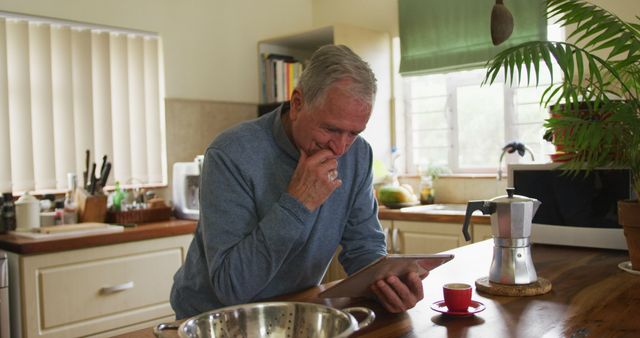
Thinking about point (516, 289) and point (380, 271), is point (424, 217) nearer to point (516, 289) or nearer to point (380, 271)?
point (516, 289)

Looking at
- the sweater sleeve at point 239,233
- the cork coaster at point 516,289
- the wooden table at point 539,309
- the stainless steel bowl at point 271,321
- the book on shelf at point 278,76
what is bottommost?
the wooden table at point 539,309

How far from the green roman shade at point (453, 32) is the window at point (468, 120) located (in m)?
0.18

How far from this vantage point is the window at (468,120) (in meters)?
3.50

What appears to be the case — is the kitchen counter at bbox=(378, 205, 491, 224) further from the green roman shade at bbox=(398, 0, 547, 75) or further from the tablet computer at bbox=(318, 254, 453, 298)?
the tablet computer at bbox=(318, 254, 453, 298)

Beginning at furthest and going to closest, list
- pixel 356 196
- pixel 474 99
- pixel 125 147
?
pixel 474 99
pixel 125 147
pixel 356 196

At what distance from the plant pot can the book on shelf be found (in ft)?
8.67

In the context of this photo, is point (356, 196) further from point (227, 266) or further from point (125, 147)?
point (125, 147)

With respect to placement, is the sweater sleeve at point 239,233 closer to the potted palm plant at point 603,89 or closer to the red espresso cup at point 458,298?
the red espresso cup at point 458,298

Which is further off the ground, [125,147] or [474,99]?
[474,99]

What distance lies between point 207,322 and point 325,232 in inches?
23.7

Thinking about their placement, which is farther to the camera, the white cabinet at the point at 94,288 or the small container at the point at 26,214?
the small container at the point at 26,214

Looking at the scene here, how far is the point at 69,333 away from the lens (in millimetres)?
2604

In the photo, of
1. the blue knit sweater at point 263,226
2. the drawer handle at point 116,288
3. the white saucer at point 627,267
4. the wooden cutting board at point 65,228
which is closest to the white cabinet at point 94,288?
the drawer handle at point 116,288

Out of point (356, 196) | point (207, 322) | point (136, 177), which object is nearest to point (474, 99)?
point (136, 177)
